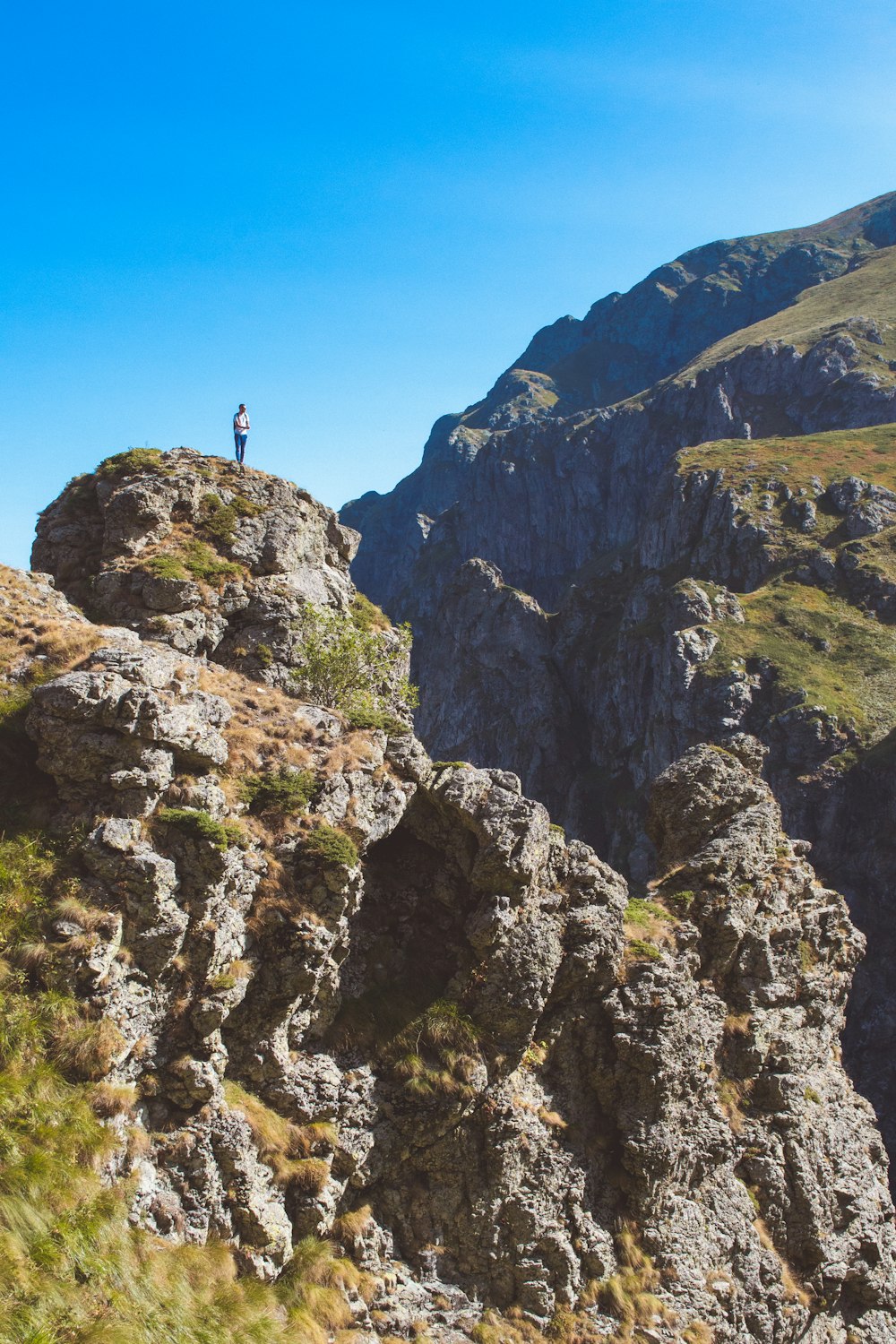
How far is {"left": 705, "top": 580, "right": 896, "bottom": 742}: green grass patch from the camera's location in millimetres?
121938

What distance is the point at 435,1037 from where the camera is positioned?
23.0 meters

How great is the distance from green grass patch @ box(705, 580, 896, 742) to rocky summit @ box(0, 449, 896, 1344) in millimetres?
97064

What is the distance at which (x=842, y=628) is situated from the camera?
134m

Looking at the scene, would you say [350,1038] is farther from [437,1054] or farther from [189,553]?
[189,553]

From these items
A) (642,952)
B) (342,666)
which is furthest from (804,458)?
(642,952)

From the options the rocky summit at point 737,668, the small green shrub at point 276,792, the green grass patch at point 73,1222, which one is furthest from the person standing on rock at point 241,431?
the rocky summit at point 737,668

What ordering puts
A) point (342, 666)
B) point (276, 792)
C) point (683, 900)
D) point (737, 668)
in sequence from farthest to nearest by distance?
1. point (737, 668)
2. point (342, 666)
3. point (683, 900)
4. point (276, 792)

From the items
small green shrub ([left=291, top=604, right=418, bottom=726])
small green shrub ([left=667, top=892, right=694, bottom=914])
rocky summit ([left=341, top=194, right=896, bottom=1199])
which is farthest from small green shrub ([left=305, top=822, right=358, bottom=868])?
rocky summit ([left=341, top=194, right=896, bottom=1199])

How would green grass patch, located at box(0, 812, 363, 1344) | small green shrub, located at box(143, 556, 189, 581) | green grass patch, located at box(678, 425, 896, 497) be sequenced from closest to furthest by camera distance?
green grass patch, located at box(0, 812, 363, 1344), small green shrub, located at box(143, 556, 189, 581), green grass patch, located at box(678, 425, 896, 497)

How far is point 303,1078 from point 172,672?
1059 centimetres

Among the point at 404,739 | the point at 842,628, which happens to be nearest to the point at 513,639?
the point at 842,628

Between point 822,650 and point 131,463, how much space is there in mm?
116474

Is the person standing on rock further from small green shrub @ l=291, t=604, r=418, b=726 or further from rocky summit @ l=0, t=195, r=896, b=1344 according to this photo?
small green shrub @ l=291, t=604, r=418, b=726

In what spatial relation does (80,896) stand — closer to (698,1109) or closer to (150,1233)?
(150,1233)
